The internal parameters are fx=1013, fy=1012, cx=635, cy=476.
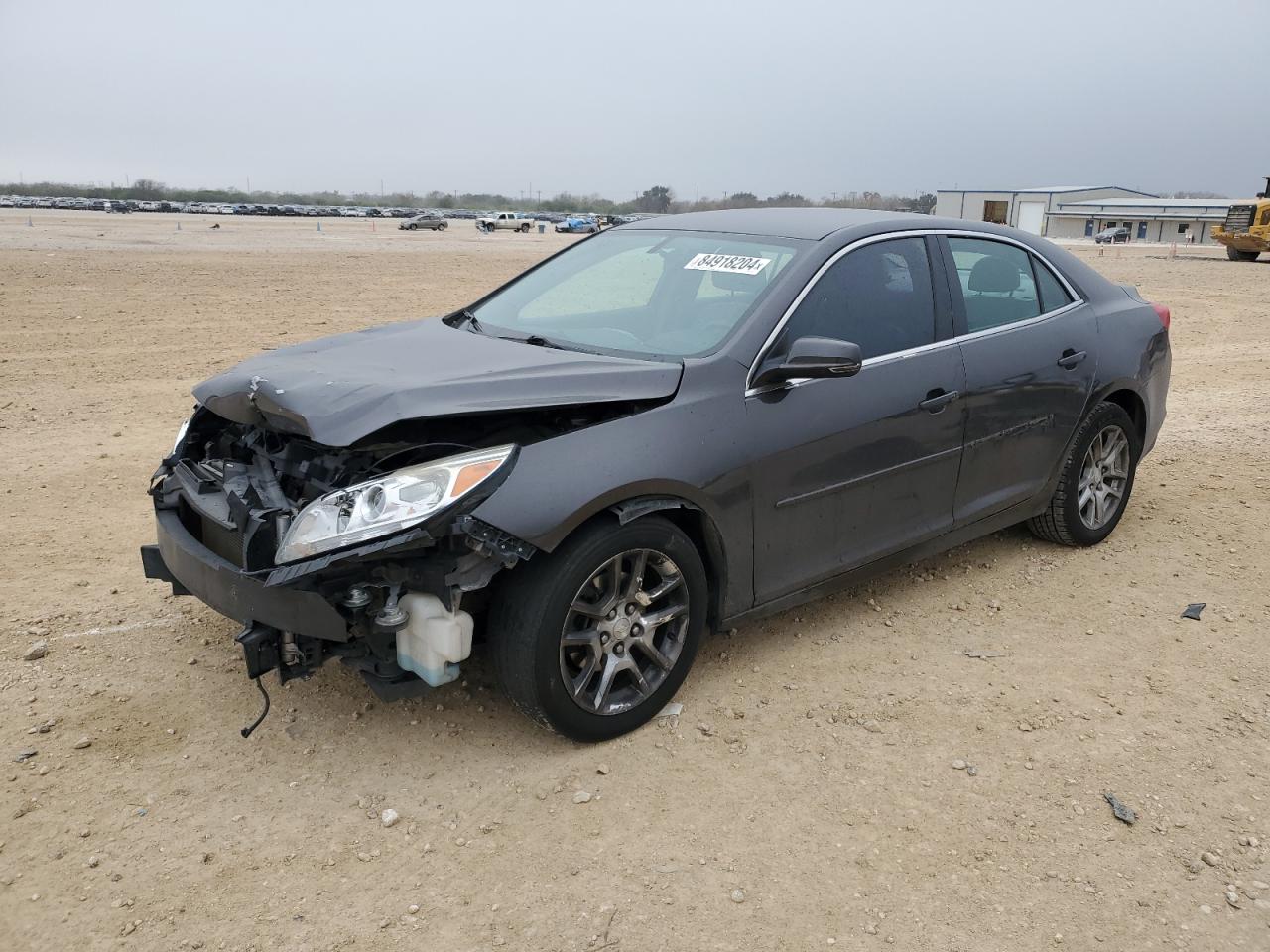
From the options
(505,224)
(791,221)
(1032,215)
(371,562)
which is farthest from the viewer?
(1032,215)

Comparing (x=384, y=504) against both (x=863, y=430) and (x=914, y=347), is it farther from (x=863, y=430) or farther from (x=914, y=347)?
(x=914, y=347)

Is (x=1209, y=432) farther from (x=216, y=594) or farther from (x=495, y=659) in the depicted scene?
(x=216, y=594)

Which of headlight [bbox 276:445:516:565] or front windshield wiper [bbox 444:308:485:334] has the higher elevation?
front windshield wiper [bbox 444:308:485:334]

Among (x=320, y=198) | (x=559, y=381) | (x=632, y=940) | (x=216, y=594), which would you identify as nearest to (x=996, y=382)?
(x=559, y=381)

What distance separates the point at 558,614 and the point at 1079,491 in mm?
3266

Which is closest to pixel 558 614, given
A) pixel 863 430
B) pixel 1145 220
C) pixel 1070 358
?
pixel 863 430

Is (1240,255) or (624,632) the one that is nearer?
(624,632)

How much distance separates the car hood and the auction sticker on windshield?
703 mm

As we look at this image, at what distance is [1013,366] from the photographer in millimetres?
4578

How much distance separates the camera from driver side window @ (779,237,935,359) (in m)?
3.91

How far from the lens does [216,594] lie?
3.26 m

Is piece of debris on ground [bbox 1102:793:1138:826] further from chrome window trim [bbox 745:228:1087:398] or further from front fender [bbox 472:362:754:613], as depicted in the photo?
chrome window trim [bbox 745:228:1087:398]

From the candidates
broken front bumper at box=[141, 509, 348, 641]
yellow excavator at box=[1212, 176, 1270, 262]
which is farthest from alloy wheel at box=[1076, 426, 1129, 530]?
yellow excavator at box=[1212, 176, 1270, 262]

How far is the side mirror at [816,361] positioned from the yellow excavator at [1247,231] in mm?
39866
